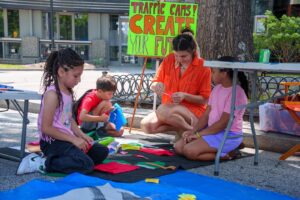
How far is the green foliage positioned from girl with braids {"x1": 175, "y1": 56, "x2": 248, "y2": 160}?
11.2m

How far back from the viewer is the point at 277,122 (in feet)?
16.9

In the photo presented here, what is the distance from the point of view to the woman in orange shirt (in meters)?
4.63

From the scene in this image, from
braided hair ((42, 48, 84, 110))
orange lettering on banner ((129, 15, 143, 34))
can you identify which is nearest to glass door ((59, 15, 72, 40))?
orange lettering on banner ((129, 15, 143, 34))

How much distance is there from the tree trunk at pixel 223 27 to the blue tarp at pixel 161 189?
3.24 meters

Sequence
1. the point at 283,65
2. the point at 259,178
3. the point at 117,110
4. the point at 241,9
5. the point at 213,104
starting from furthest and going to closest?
the point at 241,9 < the point at 117,110 < the point at 213,104 < the point at 259,178 < the point at 283,65

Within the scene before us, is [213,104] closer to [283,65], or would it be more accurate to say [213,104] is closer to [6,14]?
[283,65]

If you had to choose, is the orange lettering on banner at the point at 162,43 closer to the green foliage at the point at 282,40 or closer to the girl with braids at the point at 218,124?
the girl with braids at the point at 218,124

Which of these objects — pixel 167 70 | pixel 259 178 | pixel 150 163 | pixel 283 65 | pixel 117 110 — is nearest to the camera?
pixel 283 65

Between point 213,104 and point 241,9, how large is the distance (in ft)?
8.47

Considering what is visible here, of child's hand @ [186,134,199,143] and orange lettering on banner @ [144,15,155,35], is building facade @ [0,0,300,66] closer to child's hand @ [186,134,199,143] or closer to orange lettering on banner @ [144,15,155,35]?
orange lettering on banner @ [144,15,155,35]

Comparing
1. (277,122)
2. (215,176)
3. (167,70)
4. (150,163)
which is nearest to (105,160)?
(150,163)

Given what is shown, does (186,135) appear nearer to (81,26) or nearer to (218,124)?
(218,124)

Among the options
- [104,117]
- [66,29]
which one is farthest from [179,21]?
[66,29]

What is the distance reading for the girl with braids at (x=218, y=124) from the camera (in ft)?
13.7
